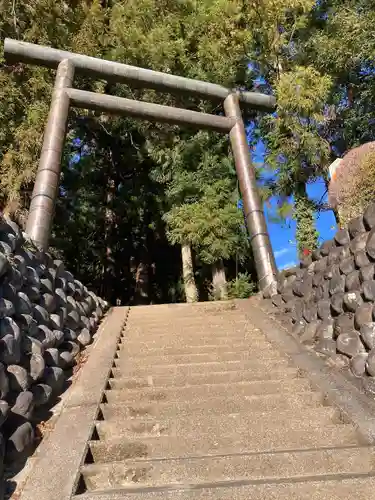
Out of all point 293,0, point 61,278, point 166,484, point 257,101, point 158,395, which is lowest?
point 166,484

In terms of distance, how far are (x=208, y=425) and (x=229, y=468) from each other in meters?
0.54

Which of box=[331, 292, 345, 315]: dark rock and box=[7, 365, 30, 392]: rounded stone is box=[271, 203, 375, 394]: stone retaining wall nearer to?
box=[331, 292, 345, 315]: dark rock

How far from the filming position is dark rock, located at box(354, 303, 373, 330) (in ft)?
13.5

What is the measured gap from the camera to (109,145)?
16.0m

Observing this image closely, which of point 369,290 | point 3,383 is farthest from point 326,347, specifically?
point 3,383

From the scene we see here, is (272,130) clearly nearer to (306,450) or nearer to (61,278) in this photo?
(61,278)

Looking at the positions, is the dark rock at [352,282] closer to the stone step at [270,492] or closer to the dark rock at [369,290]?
the dark rock at [369,290]

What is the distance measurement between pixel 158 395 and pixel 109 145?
520 inches

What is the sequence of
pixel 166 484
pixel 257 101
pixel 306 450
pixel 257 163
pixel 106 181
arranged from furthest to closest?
pixel 106 181 → pixel 257 163 → pixel 257 101 → pixel 306 450 → pixel 166 484

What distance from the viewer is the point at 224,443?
3.15 meters

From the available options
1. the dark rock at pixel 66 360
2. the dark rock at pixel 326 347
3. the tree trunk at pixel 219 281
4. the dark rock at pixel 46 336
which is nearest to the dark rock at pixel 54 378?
the dark rock at pixel 46 336

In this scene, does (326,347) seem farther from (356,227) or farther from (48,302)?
(48,302)

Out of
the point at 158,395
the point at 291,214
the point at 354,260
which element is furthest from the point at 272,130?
the point at 158,395

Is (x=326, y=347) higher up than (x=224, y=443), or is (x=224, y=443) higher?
(x=326, y=347)
